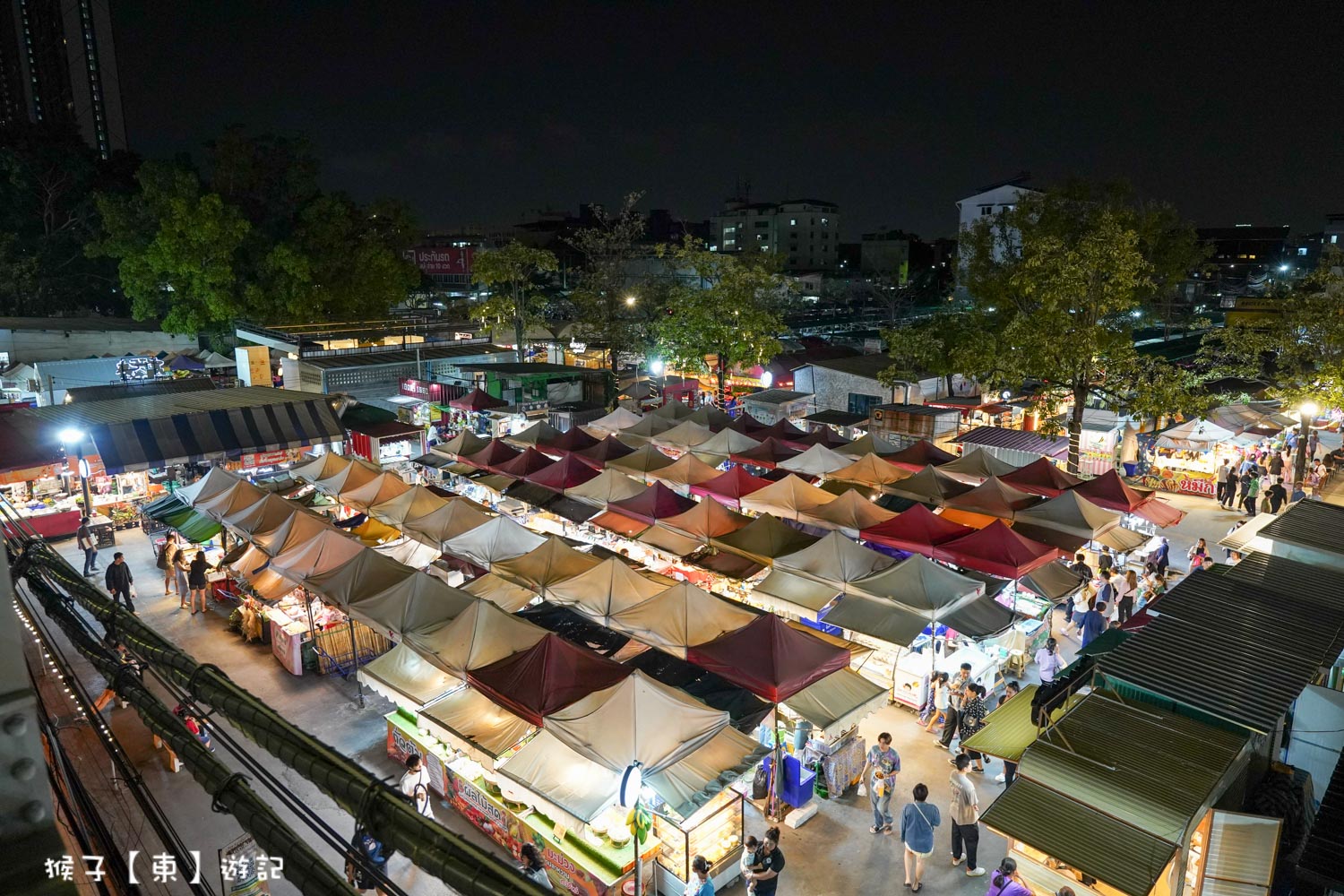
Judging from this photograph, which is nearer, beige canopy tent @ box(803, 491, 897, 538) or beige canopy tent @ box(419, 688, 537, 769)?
beige canopy tent @ box(419, 688, 537, 769)

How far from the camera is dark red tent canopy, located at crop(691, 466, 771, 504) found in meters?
16.7

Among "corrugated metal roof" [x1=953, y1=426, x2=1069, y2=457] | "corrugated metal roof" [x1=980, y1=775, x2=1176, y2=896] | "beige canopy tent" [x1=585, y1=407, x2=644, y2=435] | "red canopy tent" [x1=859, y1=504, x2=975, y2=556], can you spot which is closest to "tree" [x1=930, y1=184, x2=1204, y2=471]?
"corrugated metal roof" [x1=953, y1=426, x2=1069, y2=457]

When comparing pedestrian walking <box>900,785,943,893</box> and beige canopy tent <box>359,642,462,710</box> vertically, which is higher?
beige canopy tent <box>359,642,462,710</box>

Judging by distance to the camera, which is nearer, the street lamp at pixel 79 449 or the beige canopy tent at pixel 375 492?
the beige canopy tent at pixel 375 492

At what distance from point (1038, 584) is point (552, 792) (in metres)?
8.84

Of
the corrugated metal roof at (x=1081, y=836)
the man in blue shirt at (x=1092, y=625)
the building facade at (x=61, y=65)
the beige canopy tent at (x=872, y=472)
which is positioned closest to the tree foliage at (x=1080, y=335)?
the beige canopy tent at (x=872, y=472)

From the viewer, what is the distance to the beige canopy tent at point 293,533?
13.2m

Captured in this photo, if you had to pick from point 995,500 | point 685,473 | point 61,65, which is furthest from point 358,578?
point 61,65

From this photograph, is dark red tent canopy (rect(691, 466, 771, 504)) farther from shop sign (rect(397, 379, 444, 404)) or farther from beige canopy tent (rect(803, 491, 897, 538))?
shop sign (rect(397, 379, 444, 404))

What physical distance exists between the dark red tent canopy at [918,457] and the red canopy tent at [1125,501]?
11.5ft

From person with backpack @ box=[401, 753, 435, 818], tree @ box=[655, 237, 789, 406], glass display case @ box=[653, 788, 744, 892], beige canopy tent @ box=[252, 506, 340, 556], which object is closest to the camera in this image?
glass display case @ box=[653, 788, 744, 892]

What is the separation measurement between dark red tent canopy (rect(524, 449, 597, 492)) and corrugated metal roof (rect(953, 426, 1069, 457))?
1080 centimetres

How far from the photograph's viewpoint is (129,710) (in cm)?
1073

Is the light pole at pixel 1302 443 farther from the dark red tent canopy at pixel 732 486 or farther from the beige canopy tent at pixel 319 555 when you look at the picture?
the beige canopy tent at pixel 319 555
